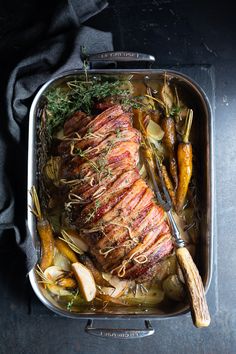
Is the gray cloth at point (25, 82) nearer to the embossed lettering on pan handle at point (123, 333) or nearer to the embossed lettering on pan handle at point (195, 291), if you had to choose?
the embossed lettering on pan handle at point (123, 333)

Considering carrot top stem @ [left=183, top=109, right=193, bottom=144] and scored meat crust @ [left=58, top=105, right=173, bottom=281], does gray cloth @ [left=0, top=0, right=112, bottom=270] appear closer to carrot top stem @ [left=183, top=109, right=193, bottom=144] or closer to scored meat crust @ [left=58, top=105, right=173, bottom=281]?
scored meat crust @ [left=58, top=105, right=173, bottom=281]

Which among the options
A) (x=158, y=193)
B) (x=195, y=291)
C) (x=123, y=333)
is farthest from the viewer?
(x=158, y=193)

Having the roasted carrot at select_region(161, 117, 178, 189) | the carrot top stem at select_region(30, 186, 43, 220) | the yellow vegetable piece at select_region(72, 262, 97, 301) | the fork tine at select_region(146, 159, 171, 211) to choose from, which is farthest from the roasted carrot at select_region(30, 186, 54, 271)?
the roasted carrot at select_region(161, 117, 178, 189)

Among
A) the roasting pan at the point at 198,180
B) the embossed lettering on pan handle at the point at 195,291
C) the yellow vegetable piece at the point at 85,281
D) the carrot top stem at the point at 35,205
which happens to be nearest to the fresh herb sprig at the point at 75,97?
the roasting pan at the point at 198,180

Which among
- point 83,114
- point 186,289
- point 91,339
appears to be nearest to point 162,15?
point 83,114

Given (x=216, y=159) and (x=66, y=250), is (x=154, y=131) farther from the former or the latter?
(x=66, y=250)

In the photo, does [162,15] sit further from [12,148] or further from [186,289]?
[186,289]

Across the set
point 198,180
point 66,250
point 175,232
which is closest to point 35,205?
point 66,250
